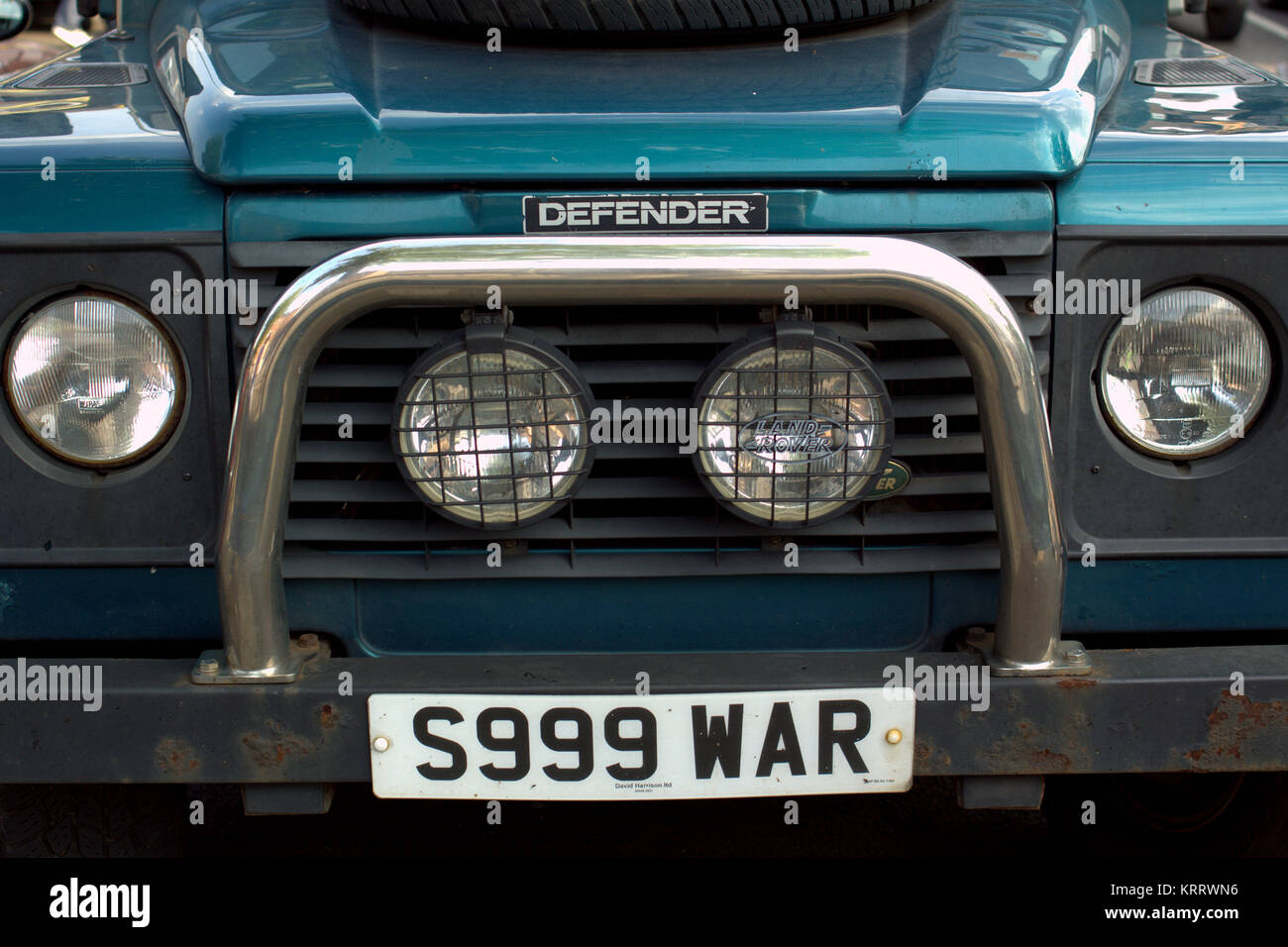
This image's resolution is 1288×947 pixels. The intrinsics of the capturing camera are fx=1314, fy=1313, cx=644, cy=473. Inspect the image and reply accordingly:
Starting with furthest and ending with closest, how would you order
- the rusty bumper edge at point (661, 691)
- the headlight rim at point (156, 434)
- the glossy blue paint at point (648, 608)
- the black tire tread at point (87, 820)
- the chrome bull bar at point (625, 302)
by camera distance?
1. the black tire tread at point (87, 820)
2. the glossy blue paint at point (648, 608)
3. the headlight rim at point (156, 434)
4. the rusty bumper edge at point (661, 691)
5. the chrome bull bar at point (625, 302)

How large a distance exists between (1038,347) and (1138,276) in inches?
6.5

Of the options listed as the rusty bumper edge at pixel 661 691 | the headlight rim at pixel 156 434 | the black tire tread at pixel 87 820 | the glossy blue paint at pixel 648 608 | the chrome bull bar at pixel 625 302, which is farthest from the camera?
the black tire tread at pixel 87 820

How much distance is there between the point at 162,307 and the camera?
5.85 ft

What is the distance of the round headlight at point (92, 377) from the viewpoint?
1780mm

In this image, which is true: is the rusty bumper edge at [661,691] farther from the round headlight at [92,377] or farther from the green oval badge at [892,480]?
the round headlight at [92,377]

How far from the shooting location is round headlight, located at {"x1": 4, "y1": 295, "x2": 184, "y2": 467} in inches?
70.1

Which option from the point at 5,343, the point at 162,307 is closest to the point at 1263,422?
the point at 162,307

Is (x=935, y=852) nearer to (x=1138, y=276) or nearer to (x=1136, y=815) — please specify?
(x=1136, y=815)

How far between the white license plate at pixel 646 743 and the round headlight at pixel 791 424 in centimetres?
27
